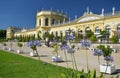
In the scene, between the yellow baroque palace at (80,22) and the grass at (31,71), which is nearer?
the grass at (31,71)

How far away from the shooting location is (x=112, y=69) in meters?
7.79

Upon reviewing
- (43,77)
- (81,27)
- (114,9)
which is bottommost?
(43,77)

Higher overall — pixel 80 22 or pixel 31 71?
pixel 80 22

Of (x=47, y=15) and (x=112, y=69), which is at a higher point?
(x=47, y=15)

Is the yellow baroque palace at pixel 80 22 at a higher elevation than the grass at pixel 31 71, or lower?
higher

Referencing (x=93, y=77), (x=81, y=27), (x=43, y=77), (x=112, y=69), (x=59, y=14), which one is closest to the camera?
(x=93, y=77)

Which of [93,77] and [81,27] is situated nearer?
[93,77]

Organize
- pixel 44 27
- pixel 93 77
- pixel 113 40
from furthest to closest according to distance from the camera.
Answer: pixel 44 27, pixel 113 40, pixel 93 77

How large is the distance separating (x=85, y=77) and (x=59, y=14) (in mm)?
55285

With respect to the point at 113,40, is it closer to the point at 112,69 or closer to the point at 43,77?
the point at 112,69

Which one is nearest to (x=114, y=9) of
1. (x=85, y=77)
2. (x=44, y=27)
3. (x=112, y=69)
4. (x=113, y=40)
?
(x=113, y=40)

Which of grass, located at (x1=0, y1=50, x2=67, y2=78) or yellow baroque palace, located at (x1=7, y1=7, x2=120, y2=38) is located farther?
yellow baroque palace, located at (x1=7, y1=7, x2=120, y2=38)

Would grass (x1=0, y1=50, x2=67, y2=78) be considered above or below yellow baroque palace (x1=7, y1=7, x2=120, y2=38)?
below

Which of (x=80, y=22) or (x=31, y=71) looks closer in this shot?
(x=31, y=71)
